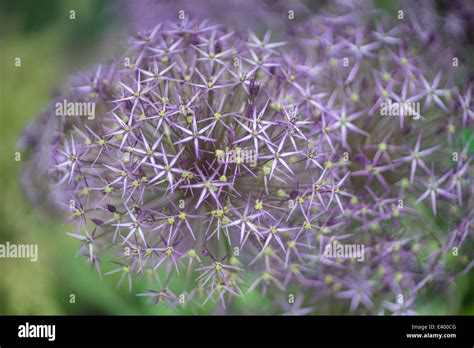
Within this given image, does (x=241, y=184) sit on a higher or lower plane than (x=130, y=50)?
lower

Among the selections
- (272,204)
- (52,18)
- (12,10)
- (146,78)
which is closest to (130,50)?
(146,78)

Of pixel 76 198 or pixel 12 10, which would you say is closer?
pixel 76 198
